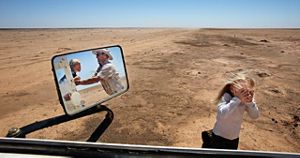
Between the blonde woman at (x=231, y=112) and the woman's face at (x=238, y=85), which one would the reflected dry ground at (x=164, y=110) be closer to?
the blonde woman at (x=231, y=112)

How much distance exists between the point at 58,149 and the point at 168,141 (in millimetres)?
3378

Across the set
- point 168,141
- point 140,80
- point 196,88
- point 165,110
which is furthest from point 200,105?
point 140,80

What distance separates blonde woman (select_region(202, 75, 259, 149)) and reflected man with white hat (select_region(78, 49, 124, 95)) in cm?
128

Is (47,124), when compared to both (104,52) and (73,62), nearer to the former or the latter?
(73,62)

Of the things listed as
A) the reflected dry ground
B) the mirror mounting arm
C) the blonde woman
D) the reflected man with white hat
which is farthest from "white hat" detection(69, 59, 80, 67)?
the reflected dry ground

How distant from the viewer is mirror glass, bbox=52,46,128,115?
1575mm

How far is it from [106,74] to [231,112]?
1.55m

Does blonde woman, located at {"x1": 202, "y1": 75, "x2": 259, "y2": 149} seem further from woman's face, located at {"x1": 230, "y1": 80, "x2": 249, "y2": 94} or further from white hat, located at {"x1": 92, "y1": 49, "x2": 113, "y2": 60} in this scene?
white hat, located at {"x1": 92, "y1": 49, "x2": 113, "y2": 60}

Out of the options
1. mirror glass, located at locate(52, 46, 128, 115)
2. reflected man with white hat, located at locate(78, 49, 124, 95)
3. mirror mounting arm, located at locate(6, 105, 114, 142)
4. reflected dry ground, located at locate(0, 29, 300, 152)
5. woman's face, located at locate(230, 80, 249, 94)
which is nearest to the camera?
mirror mounting arm, located at locate(6, 105, 114, 142)

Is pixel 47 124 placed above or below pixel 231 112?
above

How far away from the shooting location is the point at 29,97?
22.7ft

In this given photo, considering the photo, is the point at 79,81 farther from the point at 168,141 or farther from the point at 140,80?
the point at 140,80

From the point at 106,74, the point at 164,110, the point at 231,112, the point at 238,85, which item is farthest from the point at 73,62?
the point at 164,110

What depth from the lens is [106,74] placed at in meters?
1.91
